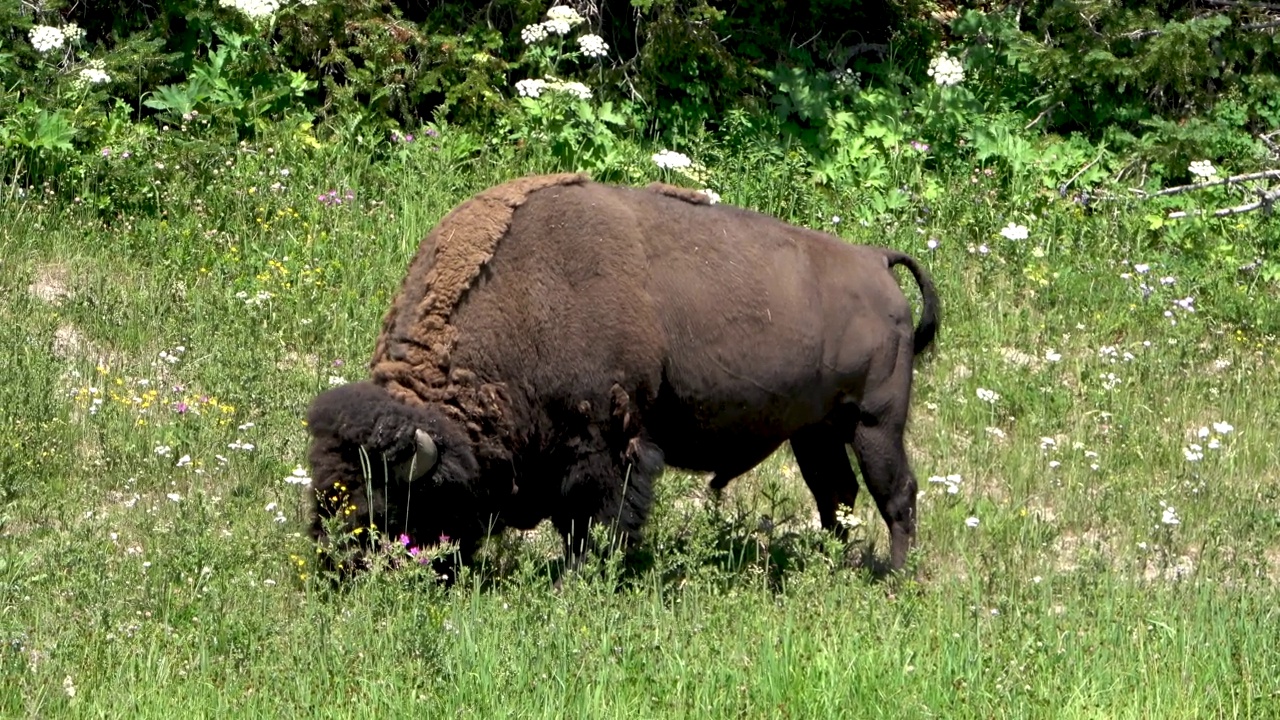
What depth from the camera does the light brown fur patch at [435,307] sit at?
6.34 meters

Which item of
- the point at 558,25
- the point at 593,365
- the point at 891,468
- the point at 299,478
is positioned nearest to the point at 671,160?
the point at 558,25

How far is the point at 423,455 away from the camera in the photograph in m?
6.10

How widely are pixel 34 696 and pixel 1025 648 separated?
121 inches

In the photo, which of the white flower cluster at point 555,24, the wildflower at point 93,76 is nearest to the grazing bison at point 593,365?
the white flower cluster at point 555,24

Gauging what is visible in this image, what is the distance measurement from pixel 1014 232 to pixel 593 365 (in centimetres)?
529

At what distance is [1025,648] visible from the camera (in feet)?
17.8

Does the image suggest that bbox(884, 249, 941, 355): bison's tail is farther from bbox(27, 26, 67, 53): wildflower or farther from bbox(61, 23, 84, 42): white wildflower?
bbox(61, 23, 84, 42): white wildflower

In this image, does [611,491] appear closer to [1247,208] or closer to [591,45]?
[591,45]

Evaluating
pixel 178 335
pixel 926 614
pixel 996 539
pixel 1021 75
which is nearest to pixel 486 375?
pixel 926 614

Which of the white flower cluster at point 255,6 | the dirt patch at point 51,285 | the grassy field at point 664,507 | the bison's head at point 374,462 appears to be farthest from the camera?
the white flower cluster at point 255,6

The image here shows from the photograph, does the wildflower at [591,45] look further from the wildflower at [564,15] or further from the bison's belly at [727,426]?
the bison's belly at [727,426]

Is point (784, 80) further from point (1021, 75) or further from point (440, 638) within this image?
point (440, 638)

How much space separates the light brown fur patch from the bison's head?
0.13 meters

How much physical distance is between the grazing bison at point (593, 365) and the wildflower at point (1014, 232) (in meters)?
3.94
